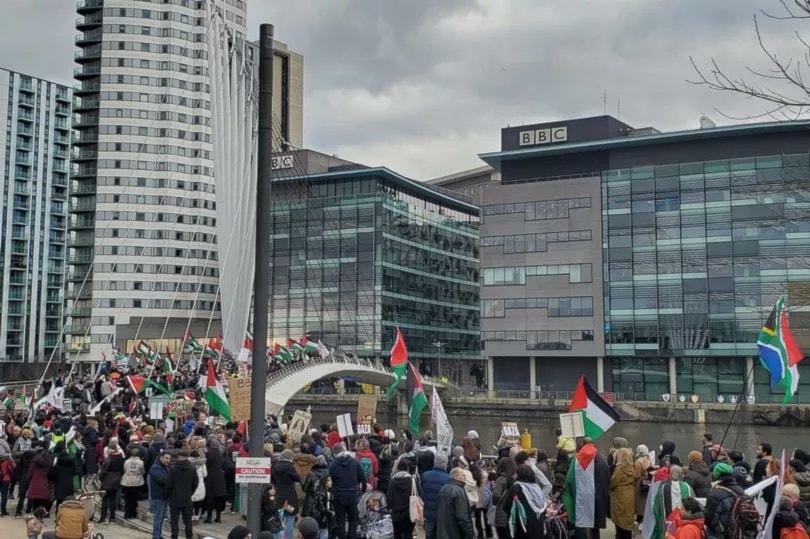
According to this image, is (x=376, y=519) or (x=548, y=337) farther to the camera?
(x=548, y=337)

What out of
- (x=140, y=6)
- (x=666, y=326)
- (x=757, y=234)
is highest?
(x=140, y=6)

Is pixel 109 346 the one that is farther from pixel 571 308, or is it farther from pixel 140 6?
pixel 571 308

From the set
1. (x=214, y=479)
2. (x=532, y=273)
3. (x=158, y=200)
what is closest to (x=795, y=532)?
(x=214, y=479)

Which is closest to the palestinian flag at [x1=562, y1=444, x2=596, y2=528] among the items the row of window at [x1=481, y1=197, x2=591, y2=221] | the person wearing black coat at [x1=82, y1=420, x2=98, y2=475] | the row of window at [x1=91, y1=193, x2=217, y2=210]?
the person wearing black coat at [x1=82, y1=420, x2=98, y2=475]

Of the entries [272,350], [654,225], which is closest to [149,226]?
[272,350]

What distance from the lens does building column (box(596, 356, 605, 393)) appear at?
83500mm

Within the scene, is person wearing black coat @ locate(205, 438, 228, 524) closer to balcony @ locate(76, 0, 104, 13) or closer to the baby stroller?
the baby stroller

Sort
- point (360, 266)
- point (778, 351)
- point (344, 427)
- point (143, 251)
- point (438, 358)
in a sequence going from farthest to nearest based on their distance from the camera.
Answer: point (143, 251) → point (438, 358) → point (360, 266) → point (778, 351) → point (344, 427)

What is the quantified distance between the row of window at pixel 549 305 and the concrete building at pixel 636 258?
0.11 m

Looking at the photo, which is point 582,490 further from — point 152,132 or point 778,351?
point 152,132

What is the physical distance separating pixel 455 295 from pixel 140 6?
55527 millimetres

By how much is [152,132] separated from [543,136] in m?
51.6

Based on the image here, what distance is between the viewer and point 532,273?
Result: 285 feet

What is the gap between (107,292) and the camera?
356 ft
